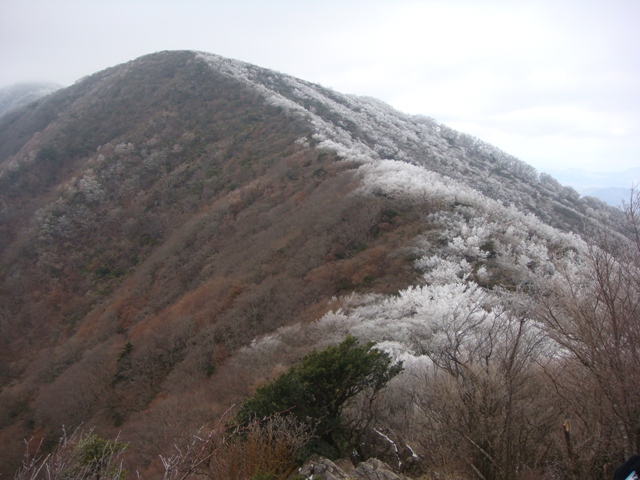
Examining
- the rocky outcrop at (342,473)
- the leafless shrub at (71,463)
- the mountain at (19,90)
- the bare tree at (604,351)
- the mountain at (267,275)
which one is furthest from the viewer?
the mountain at (19,90)

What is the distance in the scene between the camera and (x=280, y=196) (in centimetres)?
2439

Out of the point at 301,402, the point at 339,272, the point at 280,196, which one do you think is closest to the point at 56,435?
the point at 339,272

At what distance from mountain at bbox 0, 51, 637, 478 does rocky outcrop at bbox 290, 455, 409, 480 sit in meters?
0.56

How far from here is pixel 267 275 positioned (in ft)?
54.2

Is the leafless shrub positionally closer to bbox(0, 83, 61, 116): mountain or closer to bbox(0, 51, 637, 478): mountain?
bbox(0, 51, 637, 478): mountain

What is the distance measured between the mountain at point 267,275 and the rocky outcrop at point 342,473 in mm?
562

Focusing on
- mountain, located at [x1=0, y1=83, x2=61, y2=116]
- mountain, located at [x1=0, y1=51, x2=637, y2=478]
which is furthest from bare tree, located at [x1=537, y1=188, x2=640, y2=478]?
mountain, located at [x1=0, y1=83, x2=61, y2=116]

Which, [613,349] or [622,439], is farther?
[613,349]

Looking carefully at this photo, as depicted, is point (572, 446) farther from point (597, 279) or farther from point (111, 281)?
point (111, 281)

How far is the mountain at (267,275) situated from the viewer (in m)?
5.51

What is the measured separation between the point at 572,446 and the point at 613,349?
4.29ft

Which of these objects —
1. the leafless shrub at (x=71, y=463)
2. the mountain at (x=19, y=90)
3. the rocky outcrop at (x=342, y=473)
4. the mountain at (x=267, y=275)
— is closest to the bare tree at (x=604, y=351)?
the mountain at (x=267, y=275)

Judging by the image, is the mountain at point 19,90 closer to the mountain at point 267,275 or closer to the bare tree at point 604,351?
the mountain at point 267,275

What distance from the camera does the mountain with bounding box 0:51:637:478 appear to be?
5508 mm
